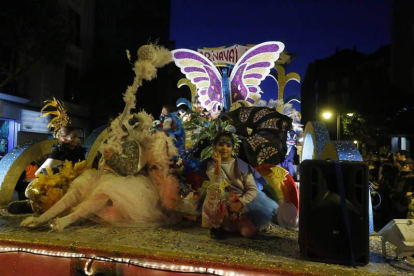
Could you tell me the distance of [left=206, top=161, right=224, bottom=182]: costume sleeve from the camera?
336 cm

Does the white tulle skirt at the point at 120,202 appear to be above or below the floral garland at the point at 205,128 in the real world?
below

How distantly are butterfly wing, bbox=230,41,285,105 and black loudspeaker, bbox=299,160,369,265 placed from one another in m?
4.34

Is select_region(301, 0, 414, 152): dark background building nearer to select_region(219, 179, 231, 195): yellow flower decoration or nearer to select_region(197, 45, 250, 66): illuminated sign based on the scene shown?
select_region(197, 45, 250, 66): illuminated sign

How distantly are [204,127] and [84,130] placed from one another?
14.7 m

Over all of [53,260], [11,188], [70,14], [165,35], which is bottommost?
[53,260]

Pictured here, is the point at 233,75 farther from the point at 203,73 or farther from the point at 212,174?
the point at 212,174

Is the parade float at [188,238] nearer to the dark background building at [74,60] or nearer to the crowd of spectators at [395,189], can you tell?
the crowd of spectators at [395,189]

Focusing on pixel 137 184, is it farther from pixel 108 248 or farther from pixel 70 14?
pixel 70 14

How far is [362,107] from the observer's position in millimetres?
20391

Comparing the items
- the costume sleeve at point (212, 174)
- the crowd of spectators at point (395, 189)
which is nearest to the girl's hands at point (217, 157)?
the costume sleeve at point (212, 174)

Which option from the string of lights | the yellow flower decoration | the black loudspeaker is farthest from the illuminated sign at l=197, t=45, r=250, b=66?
the string of lights

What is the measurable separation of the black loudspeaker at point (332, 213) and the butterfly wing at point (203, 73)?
182 inches

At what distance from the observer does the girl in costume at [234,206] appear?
3.25 m

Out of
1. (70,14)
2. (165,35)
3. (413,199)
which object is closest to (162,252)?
(413,199)
